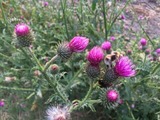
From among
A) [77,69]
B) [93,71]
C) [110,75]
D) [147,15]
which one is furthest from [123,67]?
[147,15]

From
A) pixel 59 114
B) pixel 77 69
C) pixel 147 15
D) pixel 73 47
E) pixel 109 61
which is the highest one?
pixel 73 47

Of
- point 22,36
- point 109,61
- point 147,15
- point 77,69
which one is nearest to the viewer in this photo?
point 109,61

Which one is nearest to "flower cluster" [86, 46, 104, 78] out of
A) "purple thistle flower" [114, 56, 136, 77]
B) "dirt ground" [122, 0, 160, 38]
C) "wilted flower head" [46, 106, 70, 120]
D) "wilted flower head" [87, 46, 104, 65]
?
"wilted flower head" [87, 46, 104, 65]

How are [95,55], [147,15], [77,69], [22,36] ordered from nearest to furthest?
1. [95,55]
2. [22,36]
3. [77,69]
4. [147,15]

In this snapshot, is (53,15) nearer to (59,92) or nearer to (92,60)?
(59,92)

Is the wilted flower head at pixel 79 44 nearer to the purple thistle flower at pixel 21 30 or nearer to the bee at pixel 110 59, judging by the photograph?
the bee at pixel 110 59

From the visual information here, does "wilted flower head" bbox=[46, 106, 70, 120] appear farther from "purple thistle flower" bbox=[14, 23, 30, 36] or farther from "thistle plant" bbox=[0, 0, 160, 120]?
"purple thistle flower" bbox=[14, 23, 30, 36]

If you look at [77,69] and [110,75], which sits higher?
[110,75]

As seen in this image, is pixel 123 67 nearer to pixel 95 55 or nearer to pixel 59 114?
pixel 95 55

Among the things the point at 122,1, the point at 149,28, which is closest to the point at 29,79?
the point at 149,28

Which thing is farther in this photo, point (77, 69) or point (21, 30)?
point (77, 69)
